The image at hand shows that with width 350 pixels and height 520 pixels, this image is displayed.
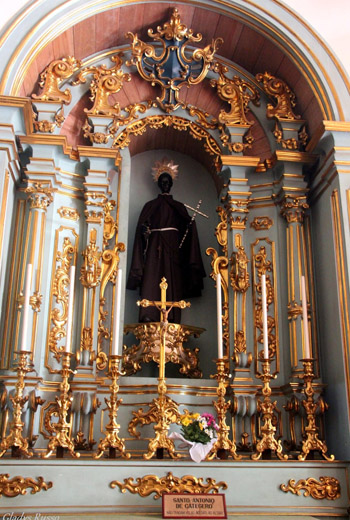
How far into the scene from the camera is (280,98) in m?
6.30

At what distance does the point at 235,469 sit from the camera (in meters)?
4.19

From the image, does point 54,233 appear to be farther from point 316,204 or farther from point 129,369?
point 316,204

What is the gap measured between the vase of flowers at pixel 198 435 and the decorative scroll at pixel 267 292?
1.39 meters

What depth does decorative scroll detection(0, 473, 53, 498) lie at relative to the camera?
156 inches

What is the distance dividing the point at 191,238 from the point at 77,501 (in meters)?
3.15

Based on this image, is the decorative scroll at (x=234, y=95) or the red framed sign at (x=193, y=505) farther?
the decorative scroll at (x=234, y=95)

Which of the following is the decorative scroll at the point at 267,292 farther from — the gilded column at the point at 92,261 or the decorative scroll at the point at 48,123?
the decorative scroll at the point at 48,123

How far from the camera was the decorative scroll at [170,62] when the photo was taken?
20.8 feet

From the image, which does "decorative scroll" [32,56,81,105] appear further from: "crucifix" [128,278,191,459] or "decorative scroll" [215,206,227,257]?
"crucifix" [128,278,191,459]

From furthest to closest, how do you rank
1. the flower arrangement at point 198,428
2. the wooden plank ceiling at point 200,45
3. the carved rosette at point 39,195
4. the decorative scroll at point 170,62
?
the decorative scroll at point 170,62 → the wooden plank ceiling at point 200,45 → the carved rosette at point 39,195 → the flower arrangement at point 198,428

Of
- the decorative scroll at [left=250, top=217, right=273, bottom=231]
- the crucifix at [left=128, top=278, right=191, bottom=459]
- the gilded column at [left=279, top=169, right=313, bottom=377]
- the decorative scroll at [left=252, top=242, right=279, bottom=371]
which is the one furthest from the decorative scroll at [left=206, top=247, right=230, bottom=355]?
the crucifix at [left=128, top=278, right=191, bottom=459]

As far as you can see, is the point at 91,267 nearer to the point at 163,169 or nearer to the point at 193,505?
the point at 163,169

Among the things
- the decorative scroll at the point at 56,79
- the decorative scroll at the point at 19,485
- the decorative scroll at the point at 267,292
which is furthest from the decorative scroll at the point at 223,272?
the decorative scroll at the point at 19,485

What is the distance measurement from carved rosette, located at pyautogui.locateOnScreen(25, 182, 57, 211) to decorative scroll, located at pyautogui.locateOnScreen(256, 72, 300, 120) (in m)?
2.35
